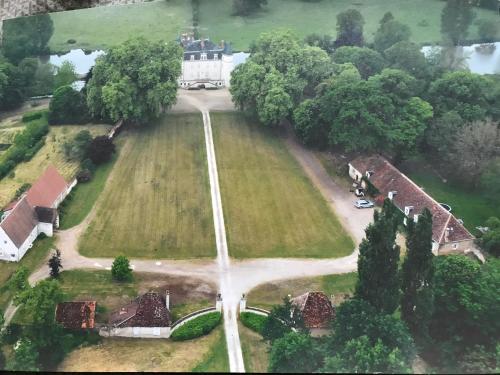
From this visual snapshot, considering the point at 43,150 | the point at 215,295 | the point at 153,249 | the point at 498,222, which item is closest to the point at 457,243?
the point at 498,222

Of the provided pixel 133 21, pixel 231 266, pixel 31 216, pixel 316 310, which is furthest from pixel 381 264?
pixel 133 21

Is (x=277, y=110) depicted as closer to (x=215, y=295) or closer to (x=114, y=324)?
(x=215, y=295)

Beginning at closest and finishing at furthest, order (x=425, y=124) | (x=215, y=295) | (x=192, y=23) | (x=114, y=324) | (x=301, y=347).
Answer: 1. (x=301, y=347)
2. (x=114, y=324)
3. (x=215, y=295)
4. (x=425, y=124)
5. (x=192, y=23)

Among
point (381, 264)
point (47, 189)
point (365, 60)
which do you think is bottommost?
point (47, 189)

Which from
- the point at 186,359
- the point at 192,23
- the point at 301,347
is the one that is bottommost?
the point at 186,359

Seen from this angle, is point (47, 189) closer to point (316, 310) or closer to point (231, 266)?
point (231, 266)

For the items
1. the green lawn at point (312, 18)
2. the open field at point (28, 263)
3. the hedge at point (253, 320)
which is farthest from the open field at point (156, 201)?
the green lawn at point (312, 18)

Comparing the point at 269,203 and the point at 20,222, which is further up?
the point at 20,222

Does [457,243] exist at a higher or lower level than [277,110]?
lower
